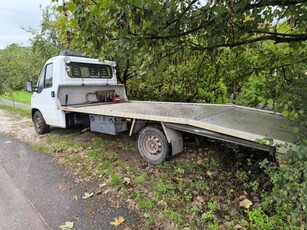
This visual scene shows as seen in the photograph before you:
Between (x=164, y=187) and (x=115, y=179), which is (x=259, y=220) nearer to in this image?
(x=164, y=187)

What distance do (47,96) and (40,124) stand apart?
1.17 metres

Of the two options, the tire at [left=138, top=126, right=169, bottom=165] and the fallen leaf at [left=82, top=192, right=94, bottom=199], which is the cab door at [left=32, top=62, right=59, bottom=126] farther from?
the fallen leaf at [left=82, top=192, right=94, bottom=199]

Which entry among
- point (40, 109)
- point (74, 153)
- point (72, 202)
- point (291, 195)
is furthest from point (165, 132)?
point (40, 109)

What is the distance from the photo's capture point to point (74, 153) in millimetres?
5121

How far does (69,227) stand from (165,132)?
202 centimetres

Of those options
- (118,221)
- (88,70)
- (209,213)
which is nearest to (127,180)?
(118,221)

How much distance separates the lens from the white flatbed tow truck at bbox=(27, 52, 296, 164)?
3.06m

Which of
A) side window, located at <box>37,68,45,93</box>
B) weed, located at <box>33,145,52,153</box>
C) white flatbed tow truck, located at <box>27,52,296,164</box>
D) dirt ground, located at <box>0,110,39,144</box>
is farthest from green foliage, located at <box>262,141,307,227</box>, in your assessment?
side window, located at <box>37,68,45,93</box>

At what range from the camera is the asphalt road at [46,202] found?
9.18ft

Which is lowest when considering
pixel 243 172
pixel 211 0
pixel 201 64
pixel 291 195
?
pixel 243 172

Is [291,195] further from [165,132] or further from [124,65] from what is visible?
[124,65]

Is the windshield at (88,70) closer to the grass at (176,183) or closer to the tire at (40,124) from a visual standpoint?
the tire at (40,124)

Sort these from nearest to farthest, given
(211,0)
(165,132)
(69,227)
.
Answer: (69,227) → (211,0) → (165,132)

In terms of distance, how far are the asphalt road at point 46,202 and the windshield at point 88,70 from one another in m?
2.60
